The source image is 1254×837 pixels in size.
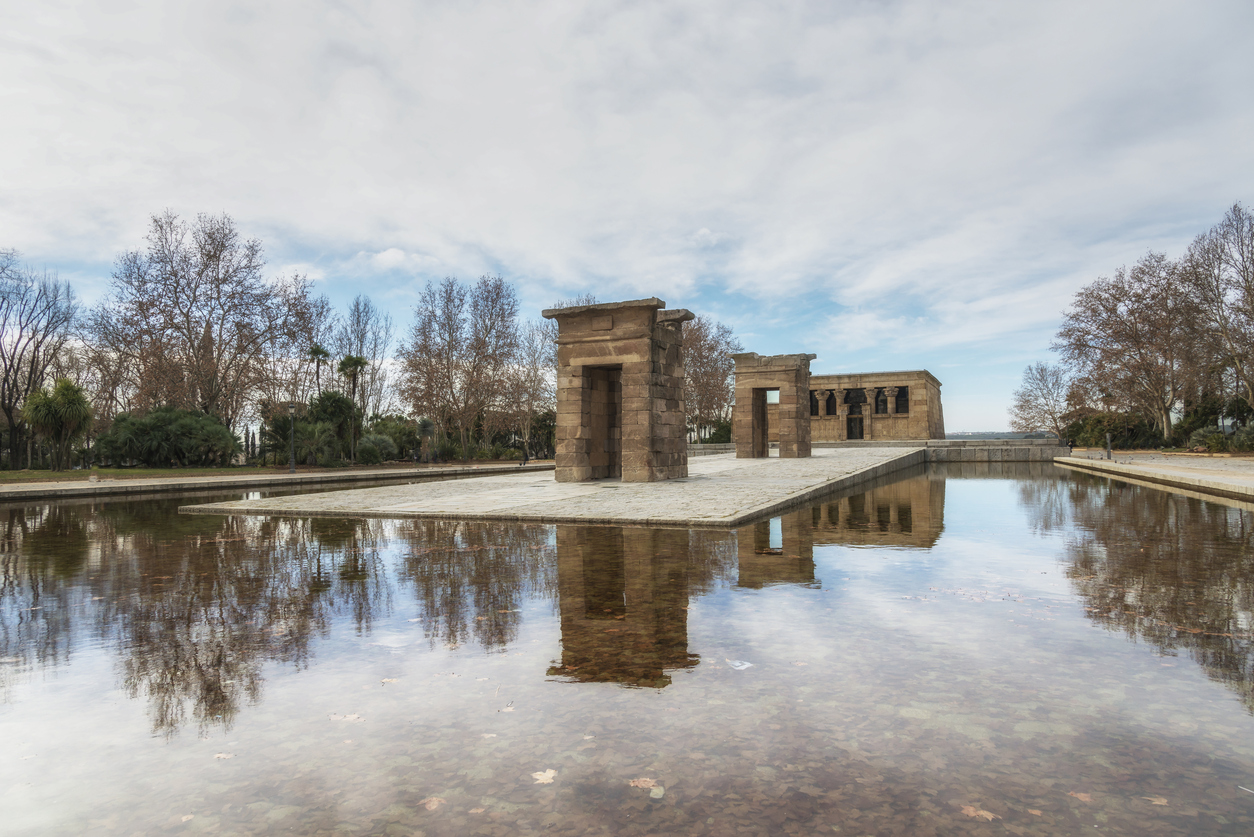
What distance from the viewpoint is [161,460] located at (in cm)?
2680

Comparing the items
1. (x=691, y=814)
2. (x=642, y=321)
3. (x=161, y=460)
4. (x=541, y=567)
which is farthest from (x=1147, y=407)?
(x=161, y=460)

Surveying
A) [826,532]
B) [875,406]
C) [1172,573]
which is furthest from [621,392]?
[875,406]

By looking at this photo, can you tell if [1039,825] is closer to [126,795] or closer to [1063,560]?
[126,795]

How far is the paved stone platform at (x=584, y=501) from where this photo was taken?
9.17 metres

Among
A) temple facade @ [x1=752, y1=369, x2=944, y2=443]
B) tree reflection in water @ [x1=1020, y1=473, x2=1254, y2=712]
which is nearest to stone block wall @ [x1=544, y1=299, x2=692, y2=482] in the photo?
tree reflection in water @ [x1=1020, y1=473, x2=1254, y2=712]

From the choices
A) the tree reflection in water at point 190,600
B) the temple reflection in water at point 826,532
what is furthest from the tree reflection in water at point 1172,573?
the tree reflection in water at point 190,600

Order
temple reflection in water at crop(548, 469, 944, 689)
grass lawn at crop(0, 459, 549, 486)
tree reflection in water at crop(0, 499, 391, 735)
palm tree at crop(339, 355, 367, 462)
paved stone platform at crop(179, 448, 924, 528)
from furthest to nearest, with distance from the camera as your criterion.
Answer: palm tree at crop(339, 355, 367, 462), grass lawn at crop(0, 459, 549, 486), paved stone platform at crop(179, 448, 924, 528), temple reflection in water at crop(548, 469, 944, 689), tree reflection in water at crop(0, 499, 391, 735)

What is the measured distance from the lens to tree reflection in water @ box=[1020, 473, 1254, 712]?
372cm

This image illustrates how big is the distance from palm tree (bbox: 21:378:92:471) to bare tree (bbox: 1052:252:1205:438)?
45382mm

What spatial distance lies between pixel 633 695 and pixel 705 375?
42.8 m

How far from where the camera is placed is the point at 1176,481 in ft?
48.5

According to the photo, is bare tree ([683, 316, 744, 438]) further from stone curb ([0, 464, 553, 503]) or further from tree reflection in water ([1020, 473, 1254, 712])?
tree reflection in water ([1020, 473, 1254, 712])

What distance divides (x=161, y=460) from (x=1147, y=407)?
46.4 m

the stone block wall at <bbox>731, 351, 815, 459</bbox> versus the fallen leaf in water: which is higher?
the stone block wall at <bbox>731, 351, 815, 459</bbox>
